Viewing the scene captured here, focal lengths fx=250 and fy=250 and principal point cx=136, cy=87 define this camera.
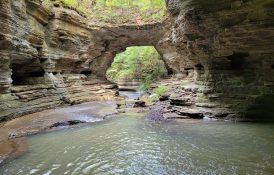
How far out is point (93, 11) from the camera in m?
21.6

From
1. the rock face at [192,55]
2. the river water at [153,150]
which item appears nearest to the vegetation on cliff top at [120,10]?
the rock face at [192,55]

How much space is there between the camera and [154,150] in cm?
740

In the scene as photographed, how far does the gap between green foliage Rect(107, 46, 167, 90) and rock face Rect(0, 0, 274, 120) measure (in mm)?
10290

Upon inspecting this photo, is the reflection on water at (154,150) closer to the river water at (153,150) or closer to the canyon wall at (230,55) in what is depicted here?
the river water at (153,150)

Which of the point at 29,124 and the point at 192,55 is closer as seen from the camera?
the point at 29,124

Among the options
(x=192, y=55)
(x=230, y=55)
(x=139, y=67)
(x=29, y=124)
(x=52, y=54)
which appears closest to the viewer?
(x=29, y=124)

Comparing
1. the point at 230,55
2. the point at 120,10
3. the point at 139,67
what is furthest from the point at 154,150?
the point at 139,67

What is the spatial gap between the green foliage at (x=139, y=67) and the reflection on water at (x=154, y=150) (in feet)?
56.4

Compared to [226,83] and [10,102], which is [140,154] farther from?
[10,102]

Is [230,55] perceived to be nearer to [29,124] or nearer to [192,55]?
[192,55]

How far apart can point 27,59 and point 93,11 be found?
9.08m

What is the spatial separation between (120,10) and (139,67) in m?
9.01

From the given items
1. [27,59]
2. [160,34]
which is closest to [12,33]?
[27,59]

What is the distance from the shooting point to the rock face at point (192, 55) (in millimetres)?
10094
